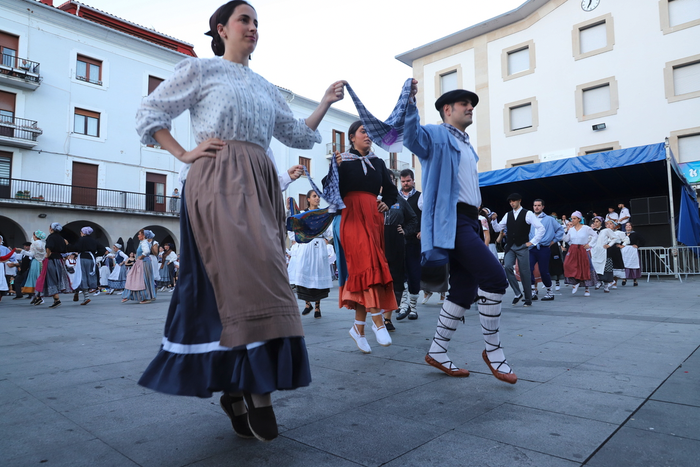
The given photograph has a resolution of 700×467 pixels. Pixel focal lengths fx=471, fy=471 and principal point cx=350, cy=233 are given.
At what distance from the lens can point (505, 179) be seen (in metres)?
17.8

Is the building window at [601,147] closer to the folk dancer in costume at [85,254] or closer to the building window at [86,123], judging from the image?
the folk dancer in costume at [85,254]

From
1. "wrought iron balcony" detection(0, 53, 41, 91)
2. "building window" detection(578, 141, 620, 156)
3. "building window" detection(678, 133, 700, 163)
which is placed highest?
"wrought iron balcony" detection(0, 53, 41, 91)

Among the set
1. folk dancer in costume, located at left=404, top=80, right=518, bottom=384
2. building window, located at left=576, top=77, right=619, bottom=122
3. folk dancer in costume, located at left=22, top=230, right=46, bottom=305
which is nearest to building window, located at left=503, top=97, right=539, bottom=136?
building window, located at left=576, top=77, right=619, bottom=122

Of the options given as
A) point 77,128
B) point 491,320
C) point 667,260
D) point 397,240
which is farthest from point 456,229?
point 77,128

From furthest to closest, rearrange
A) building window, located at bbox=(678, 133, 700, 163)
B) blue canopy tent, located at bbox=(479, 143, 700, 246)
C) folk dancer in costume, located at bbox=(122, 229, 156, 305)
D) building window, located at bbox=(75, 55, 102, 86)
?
building window, located at bbox=(75, 55, 102, 86), building window, located at bbox=(678, 133, 700, 163), blue canopy tent, located at bbox=(479, 143, 700, 246), folk dancer in costume, located at bbox=(122, 229, 156, 305)

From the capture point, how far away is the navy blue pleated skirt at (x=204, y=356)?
72.4 inches

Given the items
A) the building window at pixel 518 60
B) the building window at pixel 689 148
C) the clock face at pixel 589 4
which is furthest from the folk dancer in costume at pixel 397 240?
the clock face at pixel 589 4

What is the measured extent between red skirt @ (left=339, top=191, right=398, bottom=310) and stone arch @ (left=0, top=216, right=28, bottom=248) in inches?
927

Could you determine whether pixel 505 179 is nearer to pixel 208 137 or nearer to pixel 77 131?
pixel 208 137

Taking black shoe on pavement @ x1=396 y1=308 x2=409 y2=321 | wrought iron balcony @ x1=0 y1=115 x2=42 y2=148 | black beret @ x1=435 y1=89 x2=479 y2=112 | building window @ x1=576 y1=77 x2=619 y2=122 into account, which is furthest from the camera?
building window @ x1=576 y1=77 x2=619 y2=122

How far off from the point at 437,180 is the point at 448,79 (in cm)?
2610

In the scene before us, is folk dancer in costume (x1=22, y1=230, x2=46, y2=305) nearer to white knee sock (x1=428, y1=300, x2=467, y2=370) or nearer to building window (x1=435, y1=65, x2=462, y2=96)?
white knee sock (x1=428, y1=300, x2=467, y2=370)

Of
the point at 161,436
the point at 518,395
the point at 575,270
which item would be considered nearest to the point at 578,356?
the point at 518,395

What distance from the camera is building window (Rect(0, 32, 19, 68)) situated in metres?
21.9
